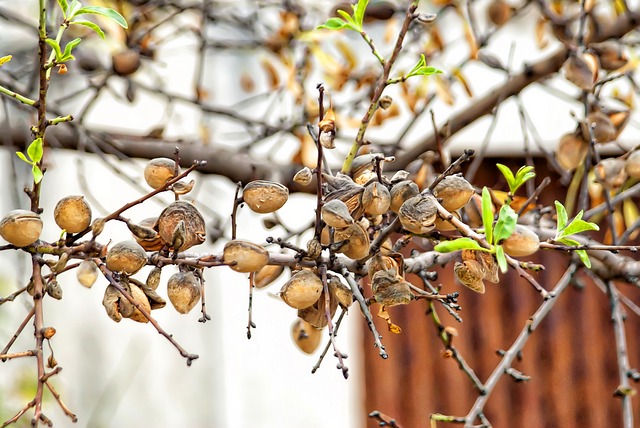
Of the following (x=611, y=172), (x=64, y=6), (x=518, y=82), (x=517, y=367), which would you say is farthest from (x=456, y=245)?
(x=517, y=367)

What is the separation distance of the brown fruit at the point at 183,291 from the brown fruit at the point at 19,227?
0.25ft

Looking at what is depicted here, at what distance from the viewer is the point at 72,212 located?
1.46 ft

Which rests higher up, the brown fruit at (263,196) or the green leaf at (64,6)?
the green leaf at (64,6)

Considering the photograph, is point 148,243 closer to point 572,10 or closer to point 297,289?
point 297,289

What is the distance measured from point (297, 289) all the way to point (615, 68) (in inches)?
20.3

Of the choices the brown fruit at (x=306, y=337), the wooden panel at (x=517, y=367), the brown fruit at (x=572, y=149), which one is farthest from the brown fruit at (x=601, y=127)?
the wooden panel at (x=517, y=367)

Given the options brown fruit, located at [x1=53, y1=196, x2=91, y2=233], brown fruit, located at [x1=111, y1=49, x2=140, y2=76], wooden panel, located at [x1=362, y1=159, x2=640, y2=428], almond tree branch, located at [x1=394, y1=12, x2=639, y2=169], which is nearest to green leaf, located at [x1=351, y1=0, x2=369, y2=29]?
brown fruit, located at [x1=53, y1=196, x2=91, y2=233]

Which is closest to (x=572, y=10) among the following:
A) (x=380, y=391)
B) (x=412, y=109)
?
(x=412, y=109)

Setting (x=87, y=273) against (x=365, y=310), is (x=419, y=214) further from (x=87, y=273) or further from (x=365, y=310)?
(x=87, y=273)

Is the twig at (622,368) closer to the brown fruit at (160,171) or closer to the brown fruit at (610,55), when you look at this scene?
the brown fruit at (610,55)

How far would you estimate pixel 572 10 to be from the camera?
4.57ft

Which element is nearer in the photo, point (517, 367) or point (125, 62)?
point (125, 62)

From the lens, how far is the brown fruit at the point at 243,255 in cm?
44

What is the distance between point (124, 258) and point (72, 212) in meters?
0.04
